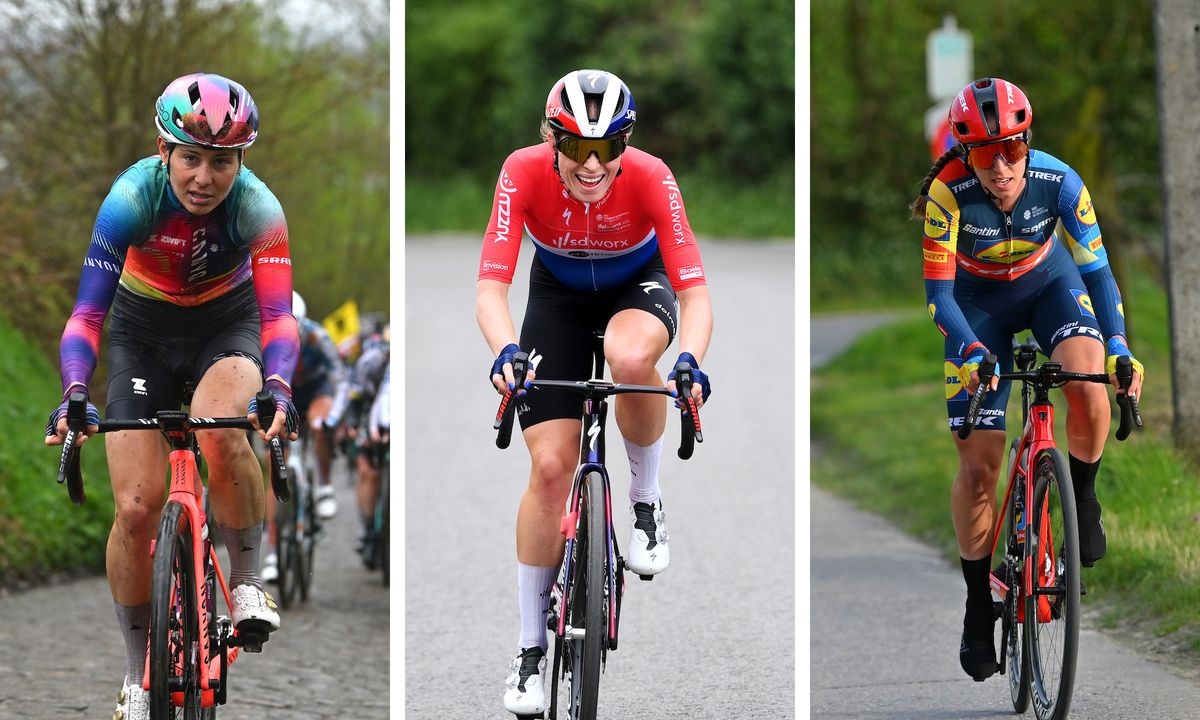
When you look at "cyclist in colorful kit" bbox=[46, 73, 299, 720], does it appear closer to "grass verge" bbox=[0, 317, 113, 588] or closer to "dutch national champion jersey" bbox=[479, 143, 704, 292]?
"dutch national champion jersey" bbox=[479, 143, 704, 292]

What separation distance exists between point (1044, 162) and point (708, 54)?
26.4m

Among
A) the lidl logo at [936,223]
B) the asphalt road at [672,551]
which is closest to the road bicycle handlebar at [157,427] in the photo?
the asphalt road at [672,551]

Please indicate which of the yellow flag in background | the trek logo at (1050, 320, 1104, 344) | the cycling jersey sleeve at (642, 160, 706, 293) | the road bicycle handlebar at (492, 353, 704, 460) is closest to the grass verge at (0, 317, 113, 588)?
the yellow flag in background

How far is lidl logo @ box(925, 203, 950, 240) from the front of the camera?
585 centimetres

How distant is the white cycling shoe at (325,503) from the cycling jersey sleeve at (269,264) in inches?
230

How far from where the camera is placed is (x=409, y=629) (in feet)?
27.0

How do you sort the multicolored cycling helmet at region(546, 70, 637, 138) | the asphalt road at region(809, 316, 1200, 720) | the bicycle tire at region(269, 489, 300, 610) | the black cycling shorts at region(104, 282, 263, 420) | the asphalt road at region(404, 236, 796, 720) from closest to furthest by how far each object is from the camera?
the multicolored cycling helmet at region(546, 70, 637, 138)
the black cycling shorts at region(104, 282, 263, 420)
the asphalt road at region(809, 316, 1200, 720)
the asphalt road at region(404, 236, 796, 720)
the bicycle tire at region(269, 489, 300, 610)

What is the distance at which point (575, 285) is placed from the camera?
5660mm

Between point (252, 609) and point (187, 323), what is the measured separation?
3.33 ft

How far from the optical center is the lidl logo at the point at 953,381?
602 cm

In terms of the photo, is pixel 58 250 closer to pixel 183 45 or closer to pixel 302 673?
pixel 183 45

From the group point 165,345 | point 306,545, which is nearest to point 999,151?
point 165,345

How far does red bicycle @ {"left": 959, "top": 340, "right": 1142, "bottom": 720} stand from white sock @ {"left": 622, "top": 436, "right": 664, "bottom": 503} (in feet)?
3.57

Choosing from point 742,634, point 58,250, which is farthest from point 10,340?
point 742,634
